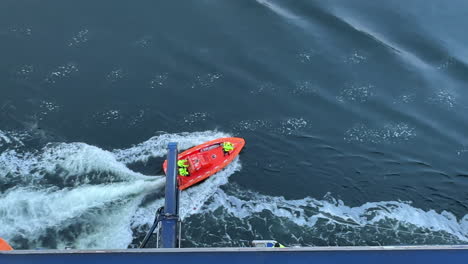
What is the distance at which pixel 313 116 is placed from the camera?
97.2 feet

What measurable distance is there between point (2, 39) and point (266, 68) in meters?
17.2

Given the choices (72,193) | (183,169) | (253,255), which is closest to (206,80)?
(183,169)

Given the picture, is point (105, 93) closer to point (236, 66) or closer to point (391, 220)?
point (236, 66)

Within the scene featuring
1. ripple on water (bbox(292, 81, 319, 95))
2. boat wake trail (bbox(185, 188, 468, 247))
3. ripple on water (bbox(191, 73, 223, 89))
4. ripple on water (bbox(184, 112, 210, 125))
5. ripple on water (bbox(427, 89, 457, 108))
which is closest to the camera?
boat wake trail (bbox(185, 188, 468, 247))

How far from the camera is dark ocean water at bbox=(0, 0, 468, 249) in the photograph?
992 inches

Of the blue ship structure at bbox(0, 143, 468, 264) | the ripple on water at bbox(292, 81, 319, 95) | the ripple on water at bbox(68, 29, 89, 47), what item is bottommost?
the blue ship structure at bbox(0, 143, 468, 264)

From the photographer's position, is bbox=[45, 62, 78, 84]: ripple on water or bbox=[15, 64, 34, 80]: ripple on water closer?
bbox=[15, 64, 34, 80]: ripple on water

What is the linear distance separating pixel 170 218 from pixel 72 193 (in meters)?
7.83

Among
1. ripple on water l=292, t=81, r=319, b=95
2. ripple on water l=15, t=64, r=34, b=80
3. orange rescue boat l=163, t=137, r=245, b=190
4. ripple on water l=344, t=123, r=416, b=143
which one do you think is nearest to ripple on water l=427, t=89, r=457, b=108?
ripple on water l=344, t=123, r=416, b=143

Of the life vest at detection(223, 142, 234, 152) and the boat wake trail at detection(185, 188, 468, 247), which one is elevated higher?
A: the life vest at detection(223, 142, 234, 152)

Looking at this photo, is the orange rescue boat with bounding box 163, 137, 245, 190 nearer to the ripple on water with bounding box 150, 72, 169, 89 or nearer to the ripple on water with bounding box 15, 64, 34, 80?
the ripple on water with bounding box 150, 72, 169, 89

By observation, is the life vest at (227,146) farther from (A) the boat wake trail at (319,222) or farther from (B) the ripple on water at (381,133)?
(B) the ripple on water at (381,133)

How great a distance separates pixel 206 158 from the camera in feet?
89.2

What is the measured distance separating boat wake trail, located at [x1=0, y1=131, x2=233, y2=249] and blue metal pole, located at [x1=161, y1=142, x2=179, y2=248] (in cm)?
362
